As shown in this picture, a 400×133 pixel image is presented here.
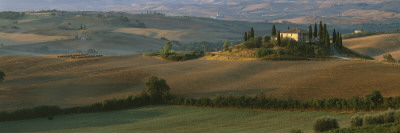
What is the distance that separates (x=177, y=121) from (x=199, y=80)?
17160 millimetres

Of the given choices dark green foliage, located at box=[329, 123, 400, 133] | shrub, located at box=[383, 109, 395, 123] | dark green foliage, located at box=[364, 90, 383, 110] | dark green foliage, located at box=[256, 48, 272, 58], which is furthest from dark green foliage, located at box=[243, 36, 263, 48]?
dark green foliage, located at box=[329, 123, 400, 133]

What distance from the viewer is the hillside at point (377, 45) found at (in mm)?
118188

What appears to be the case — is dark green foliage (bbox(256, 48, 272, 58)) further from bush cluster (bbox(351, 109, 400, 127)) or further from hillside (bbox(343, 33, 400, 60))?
hillside (bbox(343, 33, 400, 60))

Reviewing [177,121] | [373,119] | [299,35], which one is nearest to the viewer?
[373,119]

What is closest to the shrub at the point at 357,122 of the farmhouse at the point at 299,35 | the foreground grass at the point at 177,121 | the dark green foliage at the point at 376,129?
the dark green foliage at the point at 376,129

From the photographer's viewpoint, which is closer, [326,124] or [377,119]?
[377,119]

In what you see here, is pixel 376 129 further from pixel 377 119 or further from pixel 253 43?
pixel 253 43

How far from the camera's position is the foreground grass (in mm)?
37188

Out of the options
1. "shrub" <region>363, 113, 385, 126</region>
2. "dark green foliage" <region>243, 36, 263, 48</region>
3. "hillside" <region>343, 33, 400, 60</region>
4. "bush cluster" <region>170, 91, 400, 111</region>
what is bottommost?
"bush cluster" <region>170, 91, 400, 111</region>

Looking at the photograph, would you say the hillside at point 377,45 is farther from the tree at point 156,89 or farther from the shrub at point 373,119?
the shrub at point 373,119

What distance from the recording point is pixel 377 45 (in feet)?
408

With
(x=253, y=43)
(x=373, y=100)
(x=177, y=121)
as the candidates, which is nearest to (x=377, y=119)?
(x=373, y=100)

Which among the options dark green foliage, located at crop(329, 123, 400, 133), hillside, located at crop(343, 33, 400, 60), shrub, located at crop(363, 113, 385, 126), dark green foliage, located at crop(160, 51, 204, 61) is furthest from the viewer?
hillside, located at crop(343, 33, 400, 60)

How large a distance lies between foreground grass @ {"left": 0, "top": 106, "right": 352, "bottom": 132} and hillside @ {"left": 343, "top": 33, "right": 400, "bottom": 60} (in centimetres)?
7928
